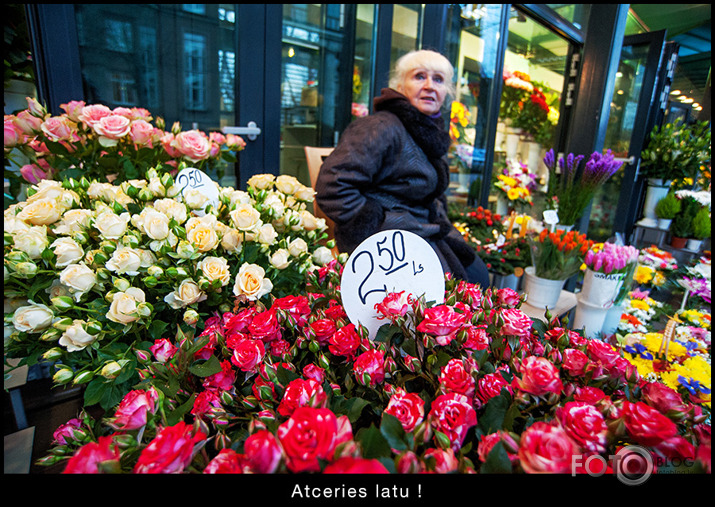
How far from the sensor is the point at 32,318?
21.1 inches

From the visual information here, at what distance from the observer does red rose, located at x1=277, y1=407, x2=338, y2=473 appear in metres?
0.31

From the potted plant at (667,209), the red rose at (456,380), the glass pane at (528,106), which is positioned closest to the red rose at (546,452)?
the red rose at (456,380)

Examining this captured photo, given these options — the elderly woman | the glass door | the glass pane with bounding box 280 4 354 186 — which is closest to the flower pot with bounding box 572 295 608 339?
the elderly woman

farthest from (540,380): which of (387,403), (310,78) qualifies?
(310,78)

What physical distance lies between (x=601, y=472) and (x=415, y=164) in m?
1.44

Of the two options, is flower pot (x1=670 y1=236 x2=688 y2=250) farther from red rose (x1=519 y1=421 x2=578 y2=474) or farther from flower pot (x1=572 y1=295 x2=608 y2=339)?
red rose (x1=519 y1=421 x2=578 y2=474)

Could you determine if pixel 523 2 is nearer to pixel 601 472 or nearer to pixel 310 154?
pixel 310 154

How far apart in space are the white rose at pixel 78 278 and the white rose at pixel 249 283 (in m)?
0.20

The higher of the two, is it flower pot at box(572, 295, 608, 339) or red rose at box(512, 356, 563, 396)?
red rose at box(512, 356, 563, 396)

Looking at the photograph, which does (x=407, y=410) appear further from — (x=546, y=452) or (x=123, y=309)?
(x=123, y=309)

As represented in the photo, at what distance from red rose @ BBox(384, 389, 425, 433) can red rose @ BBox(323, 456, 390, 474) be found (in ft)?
0.28

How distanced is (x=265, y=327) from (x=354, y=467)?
268 mm

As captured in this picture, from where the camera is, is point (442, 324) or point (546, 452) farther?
point (442, 324)

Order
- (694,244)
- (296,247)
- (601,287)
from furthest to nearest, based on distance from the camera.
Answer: (694,244), (601,287), (296,247)
